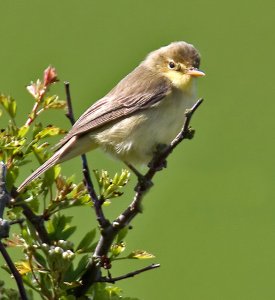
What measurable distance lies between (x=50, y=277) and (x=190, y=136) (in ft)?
1.41

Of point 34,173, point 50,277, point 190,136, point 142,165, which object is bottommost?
point 142,165

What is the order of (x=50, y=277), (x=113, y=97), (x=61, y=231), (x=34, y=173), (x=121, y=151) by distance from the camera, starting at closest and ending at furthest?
(x=50, y=277) < (x=61, y=231) < (x=34, y=173) < (x=121, y=151) < (x=113, y=97)

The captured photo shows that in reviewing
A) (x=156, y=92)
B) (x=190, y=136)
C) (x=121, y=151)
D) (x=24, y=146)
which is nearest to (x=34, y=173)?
(x=24, y=146)

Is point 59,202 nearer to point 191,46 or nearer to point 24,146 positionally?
point 24,146

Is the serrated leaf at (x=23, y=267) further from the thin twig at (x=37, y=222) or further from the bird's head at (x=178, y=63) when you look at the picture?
the bird's head at (x=178, y=63)

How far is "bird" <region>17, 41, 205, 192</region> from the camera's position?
8.00ft

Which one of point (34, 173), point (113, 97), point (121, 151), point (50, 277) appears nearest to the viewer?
point (50, 277)

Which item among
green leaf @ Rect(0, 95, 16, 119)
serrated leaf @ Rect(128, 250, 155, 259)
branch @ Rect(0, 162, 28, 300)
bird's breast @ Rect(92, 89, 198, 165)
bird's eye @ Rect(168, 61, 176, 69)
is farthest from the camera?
bird's eye @ Rect(168, 61, 176, 69)

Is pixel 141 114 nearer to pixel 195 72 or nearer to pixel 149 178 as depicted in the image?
pixel 195 72

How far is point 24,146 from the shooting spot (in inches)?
53.7

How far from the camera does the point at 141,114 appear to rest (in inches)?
101

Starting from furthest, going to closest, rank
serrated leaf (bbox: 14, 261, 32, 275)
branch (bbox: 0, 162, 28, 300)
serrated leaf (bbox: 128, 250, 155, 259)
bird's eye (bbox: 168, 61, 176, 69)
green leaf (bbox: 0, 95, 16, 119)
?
bird's eye (bbox: 168, 61, 176, 69), green leaf (bbox: 0, 95, 16, 119), serrated leaf (bbox: 128, 250, 155, 259), serrated leaf (bbox: 14, 261, 32, 275), branch (bbox: 0, 162, 28, 300)

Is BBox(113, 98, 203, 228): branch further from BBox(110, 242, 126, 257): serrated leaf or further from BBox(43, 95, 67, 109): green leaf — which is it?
BBox(43, 95, 67, 109): green leaf

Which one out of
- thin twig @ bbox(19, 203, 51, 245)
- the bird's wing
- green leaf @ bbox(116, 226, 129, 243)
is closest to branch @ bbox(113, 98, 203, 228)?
green leaf @ bbox(116, 226, 129, 243)
